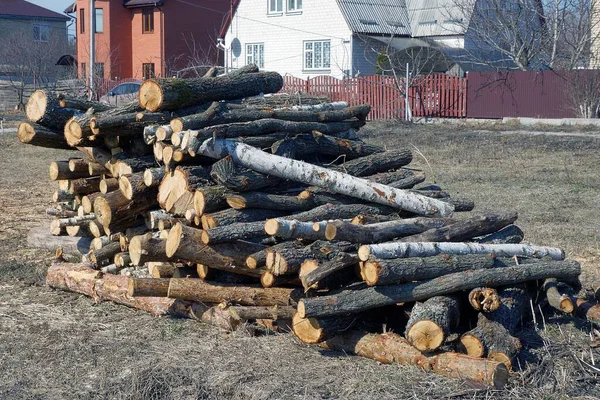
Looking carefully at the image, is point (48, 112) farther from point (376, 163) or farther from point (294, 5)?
point (294, 5)

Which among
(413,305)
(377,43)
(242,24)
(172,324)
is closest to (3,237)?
(172,324)

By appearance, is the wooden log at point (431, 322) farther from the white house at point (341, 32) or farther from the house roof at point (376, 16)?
the house roof at point (376, 16)

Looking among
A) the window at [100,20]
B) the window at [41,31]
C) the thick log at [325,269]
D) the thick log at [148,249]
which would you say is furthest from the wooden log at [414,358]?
the window at [41,31]

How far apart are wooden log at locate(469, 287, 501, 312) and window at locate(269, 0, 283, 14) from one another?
35760 millimetres

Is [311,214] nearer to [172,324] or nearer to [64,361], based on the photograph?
[172,324]

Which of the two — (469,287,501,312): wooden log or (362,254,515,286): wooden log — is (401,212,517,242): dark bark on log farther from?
(469,287,501,312): wooden log

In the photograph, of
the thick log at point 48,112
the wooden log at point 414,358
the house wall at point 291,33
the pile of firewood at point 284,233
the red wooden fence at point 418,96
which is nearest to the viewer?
the wooden log at point 414,358

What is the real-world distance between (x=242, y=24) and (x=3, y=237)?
32605 millimetres

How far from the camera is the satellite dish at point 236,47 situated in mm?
42156

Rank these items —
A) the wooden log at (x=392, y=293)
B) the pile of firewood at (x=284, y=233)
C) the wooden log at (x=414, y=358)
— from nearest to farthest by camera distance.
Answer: the wooden log at (x=414, y=358)
the wooden log at (x=392, y=293)
the pile of firewood at (x=284, y=233)

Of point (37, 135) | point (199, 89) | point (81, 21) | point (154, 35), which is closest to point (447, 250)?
point (199, 89)

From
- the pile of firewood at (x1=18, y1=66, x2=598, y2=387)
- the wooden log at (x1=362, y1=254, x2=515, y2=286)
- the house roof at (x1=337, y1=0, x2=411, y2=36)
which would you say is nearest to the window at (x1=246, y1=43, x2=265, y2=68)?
the house roof at (x1=337, y1=0, x2=411, y2=36)

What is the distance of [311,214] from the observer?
6910 millimetres

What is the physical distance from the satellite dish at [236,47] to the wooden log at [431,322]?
37.5 m
